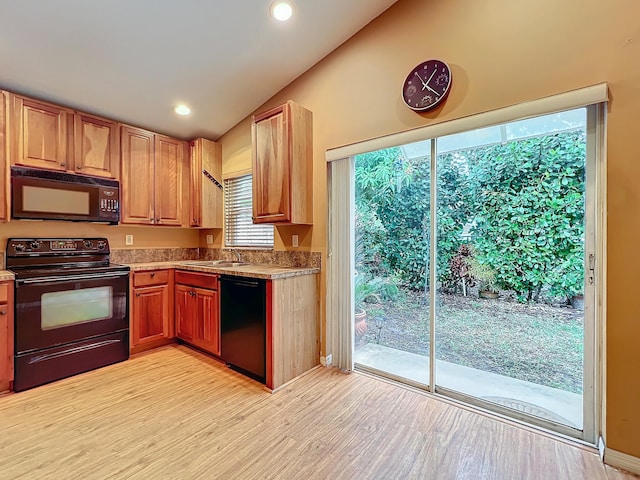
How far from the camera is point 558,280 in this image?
2.00 m

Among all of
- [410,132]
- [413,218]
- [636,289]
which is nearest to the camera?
[636,289]

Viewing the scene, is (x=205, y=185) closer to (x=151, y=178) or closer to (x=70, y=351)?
(x=151, y=178)

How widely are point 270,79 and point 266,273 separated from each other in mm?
1953

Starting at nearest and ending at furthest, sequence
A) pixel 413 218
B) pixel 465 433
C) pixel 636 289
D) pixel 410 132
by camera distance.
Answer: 1. pixel 636 289
2. pixel 465 433
3. pixel 410 132
4. pixel 413 218

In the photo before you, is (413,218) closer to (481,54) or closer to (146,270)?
(481,54)

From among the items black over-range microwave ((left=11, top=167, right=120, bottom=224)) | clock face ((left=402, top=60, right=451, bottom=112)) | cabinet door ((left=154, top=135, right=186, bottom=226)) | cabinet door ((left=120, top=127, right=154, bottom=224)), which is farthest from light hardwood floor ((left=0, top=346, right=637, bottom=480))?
clock face ((left=402, top=60, right=451, bottom=112))

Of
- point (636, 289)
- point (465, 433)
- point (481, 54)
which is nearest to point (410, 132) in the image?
point (481, 54)

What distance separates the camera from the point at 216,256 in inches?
160

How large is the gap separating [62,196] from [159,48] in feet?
5.46

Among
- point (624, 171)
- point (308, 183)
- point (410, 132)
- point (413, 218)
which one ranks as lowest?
point (413, 218)

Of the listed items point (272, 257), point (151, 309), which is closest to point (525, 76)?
point (272, 257)

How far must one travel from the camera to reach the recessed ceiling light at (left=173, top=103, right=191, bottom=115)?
3.24m

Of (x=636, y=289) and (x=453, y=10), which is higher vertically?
(x=453, y=10)

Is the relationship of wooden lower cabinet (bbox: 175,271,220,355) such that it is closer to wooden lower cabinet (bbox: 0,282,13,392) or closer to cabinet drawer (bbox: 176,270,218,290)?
cabinet drawer (bbox: 176,270,218,290)
